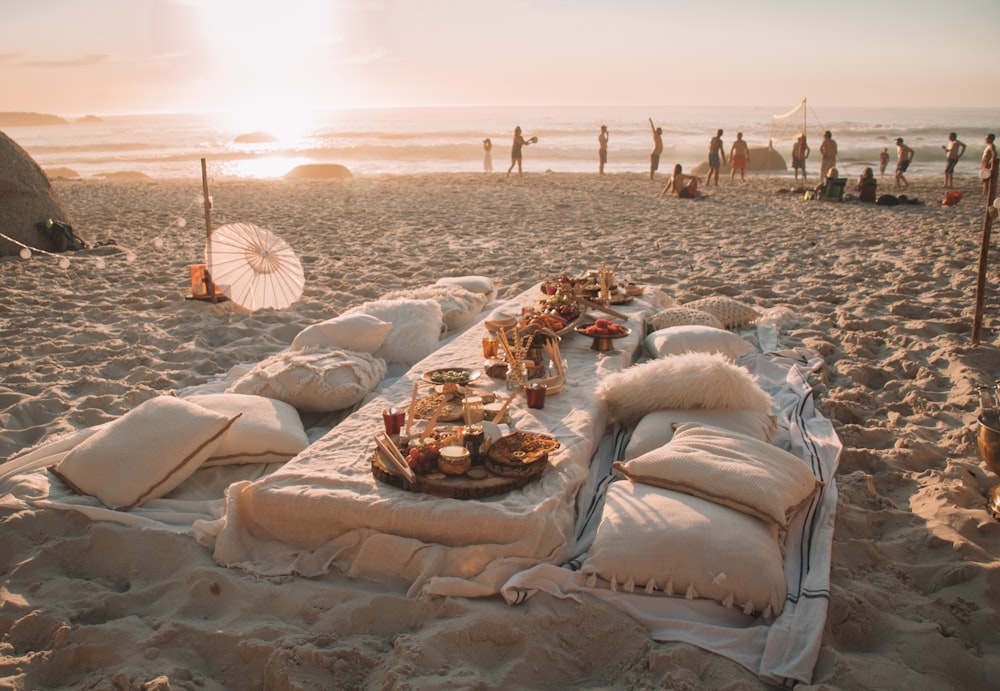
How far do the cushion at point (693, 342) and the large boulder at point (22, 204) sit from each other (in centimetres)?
832

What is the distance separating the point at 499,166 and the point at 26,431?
29.7 m

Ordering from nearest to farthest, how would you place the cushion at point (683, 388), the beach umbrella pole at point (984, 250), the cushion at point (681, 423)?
the cushion at point (681, 423)
the cushion at point (683, 388)
the beach umbrella pole at point (984, 250)

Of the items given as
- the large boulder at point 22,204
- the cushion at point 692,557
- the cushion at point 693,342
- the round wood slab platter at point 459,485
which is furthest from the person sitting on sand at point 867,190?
the large boulder at point 22,204

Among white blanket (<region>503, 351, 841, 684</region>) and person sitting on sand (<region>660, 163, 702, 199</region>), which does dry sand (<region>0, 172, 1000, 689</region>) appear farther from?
person sitting on sand (<region>660, 163, 702, 199</region>)

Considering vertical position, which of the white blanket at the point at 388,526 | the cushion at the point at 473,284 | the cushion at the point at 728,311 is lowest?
the white blanket at the point at 388,526

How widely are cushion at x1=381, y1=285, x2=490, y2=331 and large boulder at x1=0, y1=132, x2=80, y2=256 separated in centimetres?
613

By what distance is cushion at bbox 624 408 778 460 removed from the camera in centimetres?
337

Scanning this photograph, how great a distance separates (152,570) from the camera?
9.36ft

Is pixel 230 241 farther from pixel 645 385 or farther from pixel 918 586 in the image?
pixel 918 586

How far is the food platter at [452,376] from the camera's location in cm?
382

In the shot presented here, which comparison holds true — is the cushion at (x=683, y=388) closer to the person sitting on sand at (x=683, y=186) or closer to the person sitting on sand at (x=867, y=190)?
the person sitting on sand at (x=867, y=190)

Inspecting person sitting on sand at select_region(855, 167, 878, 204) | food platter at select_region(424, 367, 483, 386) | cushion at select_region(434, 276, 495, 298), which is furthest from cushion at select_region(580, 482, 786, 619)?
person sitting on sand at select_region(855, 167, 878, 204)

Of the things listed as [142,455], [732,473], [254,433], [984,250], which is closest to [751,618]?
[732,473]

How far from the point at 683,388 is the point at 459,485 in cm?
138
